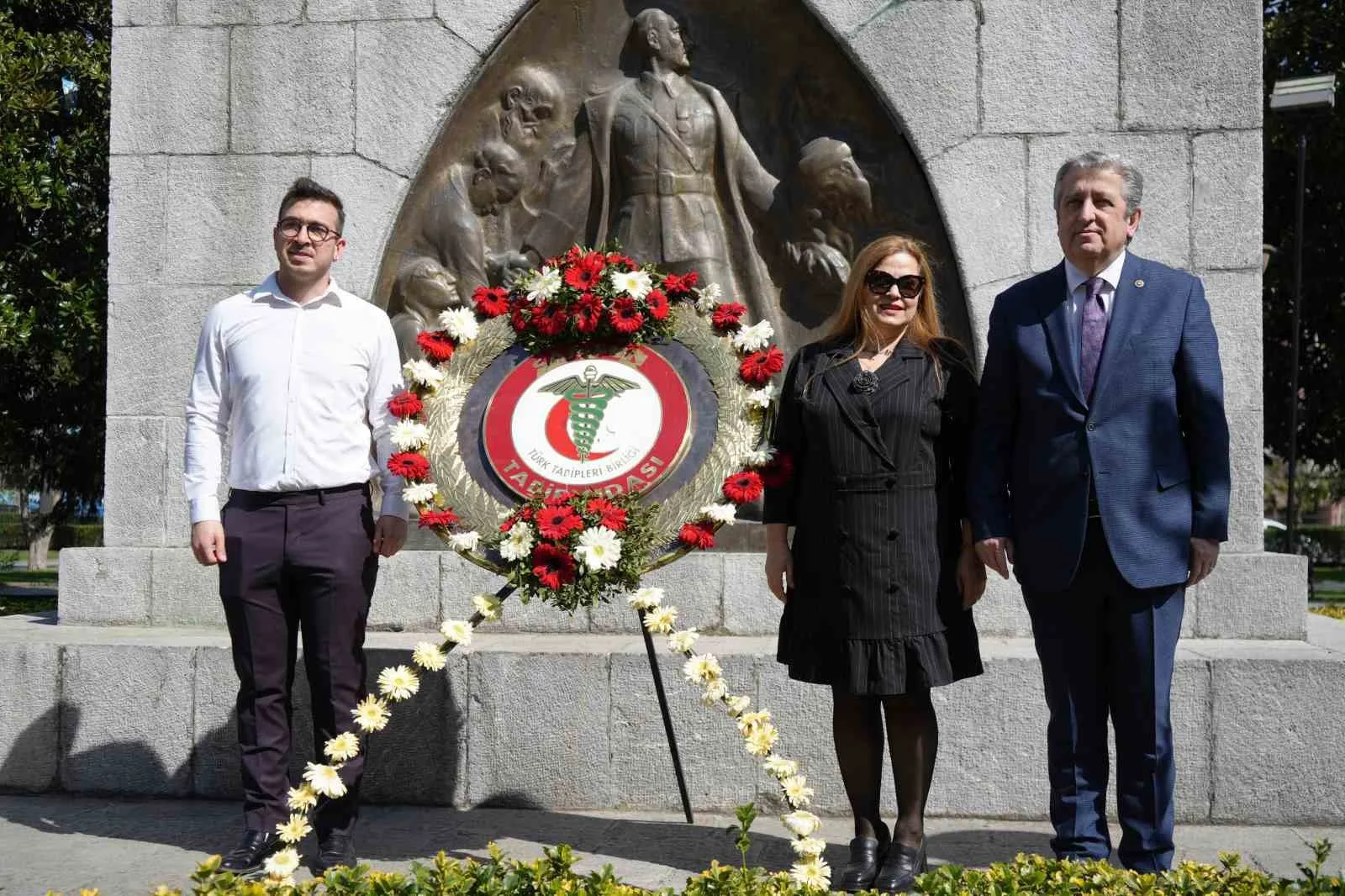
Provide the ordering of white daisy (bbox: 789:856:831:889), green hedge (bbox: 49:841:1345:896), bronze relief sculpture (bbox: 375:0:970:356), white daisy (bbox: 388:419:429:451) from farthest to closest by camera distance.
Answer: bronze relief sculpture (bbox: 375:0:970:356)
white daisy (bbox: 388:419:429:451)
white daisy (bbox: 789:856:831:889)
green hedge (bbox: 49:841:1345:896)

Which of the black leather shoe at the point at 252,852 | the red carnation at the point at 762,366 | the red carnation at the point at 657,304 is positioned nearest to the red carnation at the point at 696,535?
the red carnation at the point at 762,366

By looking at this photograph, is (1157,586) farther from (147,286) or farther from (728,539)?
(147,286)

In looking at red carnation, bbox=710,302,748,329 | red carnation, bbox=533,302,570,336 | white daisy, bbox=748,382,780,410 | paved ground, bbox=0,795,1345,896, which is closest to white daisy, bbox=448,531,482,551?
red carnation, bbox=533,302,570,336

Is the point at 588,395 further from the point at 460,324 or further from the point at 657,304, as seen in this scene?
the point at 460,324

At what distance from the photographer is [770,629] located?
19.0 feet

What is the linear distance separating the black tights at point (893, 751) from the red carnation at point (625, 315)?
1422 millimetres

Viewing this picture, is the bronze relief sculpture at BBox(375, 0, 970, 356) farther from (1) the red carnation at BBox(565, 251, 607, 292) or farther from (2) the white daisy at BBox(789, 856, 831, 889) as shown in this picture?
(2) the white daisy at BBox(789, 856, 831, 889)

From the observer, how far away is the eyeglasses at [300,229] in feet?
13.9

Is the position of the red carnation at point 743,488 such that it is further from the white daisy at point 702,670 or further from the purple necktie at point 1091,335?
the purple necktie at point 1091,335

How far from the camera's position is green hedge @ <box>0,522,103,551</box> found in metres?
28.6

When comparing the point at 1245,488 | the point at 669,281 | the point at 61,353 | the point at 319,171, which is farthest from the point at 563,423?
the point at 61,353

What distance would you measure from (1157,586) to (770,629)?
239 cm

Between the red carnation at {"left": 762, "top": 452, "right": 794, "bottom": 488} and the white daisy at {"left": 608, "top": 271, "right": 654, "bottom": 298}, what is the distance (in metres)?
0.76

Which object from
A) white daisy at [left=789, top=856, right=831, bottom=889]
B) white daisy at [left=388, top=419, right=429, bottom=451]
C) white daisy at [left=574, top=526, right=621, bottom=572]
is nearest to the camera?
white daisy at [left=789, top=856, right=831, bottom=889]
